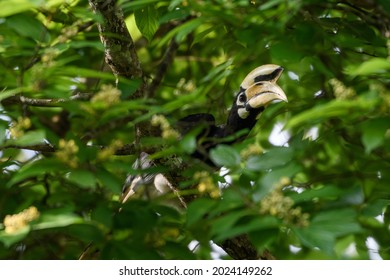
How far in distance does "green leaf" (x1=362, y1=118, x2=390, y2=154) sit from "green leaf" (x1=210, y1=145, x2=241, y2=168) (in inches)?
8.3

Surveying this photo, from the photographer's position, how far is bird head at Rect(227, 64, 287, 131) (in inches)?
85.4

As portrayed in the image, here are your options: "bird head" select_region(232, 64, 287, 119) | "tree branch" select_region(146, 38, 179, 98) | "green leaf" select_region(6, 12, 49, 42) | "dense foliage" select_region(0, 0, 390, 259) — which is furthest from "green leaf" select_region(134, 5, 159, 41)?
"green leaf" select_region(6, 12, 49, 42)

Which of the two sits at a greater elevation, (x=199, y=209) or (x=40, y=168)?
(x=40, y=168)

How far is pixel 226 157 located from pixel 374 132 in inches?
9.6

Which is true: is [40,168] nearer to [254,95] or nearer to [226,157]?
[226,157]

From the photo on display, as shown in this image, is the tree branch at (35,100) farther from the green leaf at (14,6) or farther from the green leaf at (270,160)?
the green leaf at (270,160)

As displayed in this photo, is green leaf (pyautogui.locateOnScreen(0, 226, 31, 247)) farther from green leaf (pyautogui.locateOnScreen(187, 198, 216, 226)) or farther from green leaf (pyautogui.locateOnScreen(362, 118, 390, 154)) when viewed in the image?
green leaf (pyautogui.locateOnScreen(362, 118, 390, 154))

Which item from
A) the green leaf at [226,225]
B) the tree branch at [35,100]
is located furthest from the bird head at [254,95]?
the green leaf at [226,225]

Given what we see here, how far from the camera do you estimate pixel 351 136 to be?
7.48 feet

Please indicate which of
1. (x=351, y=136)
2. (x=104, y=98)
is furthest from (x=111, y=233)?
(x=351, y=136)

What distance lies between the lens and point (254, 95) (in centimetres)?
Answer: 232

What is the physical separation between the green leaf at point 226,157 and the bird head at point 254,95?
0.71 meters

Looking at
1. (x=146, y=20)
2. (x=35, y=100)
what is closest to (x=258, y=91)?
(x=146, y=20)

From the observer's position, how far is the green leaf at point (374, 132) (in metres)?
1.34
